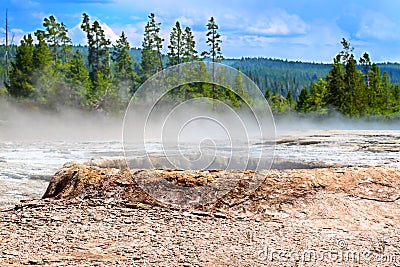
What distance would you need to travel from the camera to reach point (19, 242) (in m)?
5.83

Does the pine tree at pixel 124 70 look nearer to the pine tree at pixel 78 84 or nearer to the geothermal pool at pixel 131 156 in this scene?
the pine tree at pixel 78 84

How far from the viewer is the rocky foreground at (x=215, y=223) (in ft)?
17.8

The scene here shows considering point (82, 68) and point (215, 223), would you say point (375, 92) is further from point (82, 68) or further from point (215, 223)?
point (215, 223)

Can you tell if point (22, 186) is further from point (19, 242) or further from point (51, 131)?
point (51, 131)

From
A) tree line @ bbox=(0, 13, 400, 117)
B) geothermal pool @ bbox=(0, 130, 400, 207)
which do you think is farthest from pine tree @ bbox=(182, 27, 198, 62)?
geothermal pool @ bbox=(0, 130, 400, 207)

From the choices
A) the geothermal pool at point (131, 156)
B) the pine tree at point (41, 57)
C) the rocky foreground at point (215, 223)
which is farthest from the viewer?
the pine tree at point (41, 57)

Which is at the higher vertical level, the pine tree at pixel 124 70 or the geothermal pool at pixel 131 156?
the pine tree at pixel 124 70

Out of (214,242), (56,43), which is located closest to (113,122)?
(56,43)

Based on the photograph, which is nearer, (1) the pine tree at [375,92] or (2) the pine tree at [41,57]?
(2) the pine tree at [41,57]

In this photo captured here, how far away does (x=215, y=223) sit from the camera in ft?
21.7

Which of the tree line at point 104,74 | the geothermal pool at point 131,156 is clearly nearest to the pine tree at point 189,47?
the tree line at point 104,74

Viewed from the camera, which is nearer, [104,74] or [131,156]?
[131,156]

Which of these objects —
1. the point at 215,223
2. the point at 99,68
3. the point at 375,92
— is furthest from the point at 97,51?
the point at 215,223

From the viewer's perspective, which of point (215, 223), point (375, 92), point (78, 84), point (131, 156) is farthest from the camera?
point (375, 92)
